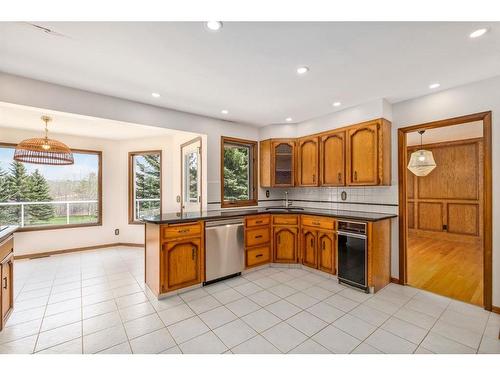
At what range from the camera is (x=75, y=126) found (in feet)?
12.9

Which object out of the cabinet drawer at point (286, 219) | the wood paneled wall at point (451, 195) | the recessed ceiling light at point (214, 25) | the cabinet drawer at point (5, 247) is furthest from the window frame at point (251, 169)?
the wood paneled wall at point (451, 195)

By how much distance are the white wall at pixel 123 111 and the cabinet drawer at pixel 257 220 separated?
73 cm

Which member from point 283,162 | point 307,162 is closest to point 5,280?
point 283,162

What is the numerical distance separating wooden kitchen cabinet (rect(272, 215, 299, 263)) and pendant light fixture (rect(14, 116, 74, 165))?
11.1 feet

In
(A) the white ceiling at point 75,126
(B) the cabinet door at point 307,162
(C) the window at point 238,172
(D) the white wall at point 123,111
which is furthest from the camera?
(C) the window at point 238,172

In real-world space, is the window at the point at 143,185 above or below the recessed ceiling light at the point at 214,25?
below

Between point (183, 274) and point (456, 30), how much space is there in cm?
341

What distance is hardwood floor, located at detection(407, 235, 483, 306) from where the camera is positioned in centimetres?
277

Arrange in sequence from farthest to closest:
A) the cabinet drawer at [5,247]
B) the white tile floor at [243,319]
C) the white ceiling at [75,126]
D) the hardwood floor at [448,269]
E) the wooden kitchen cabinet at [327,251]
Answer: the white ceiling at [75,126] < the wooden kitchen cabinet at [327,251] < the hardwood floor at [448,269] < the cabinet drawer at [5,247] < the white tile floor at [243,319]

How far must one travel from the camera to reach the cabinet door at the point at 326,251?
3133 millimetres

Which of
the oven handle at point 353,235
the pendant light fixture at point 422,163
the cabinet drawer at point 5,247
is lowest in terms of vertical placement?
the oven handle at point 353,235

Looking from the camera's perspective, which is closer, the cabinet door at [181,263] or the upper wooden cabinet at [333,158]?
the cabinet door at [181,263]

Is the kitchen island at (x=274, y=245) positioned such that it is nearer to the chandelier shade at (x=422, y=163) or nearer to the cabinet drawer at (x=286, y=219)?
the cabinet drawer at (x=286, y=219)

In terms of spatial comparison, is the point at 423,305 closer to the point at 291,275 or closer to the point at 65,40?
the point at 291,275
